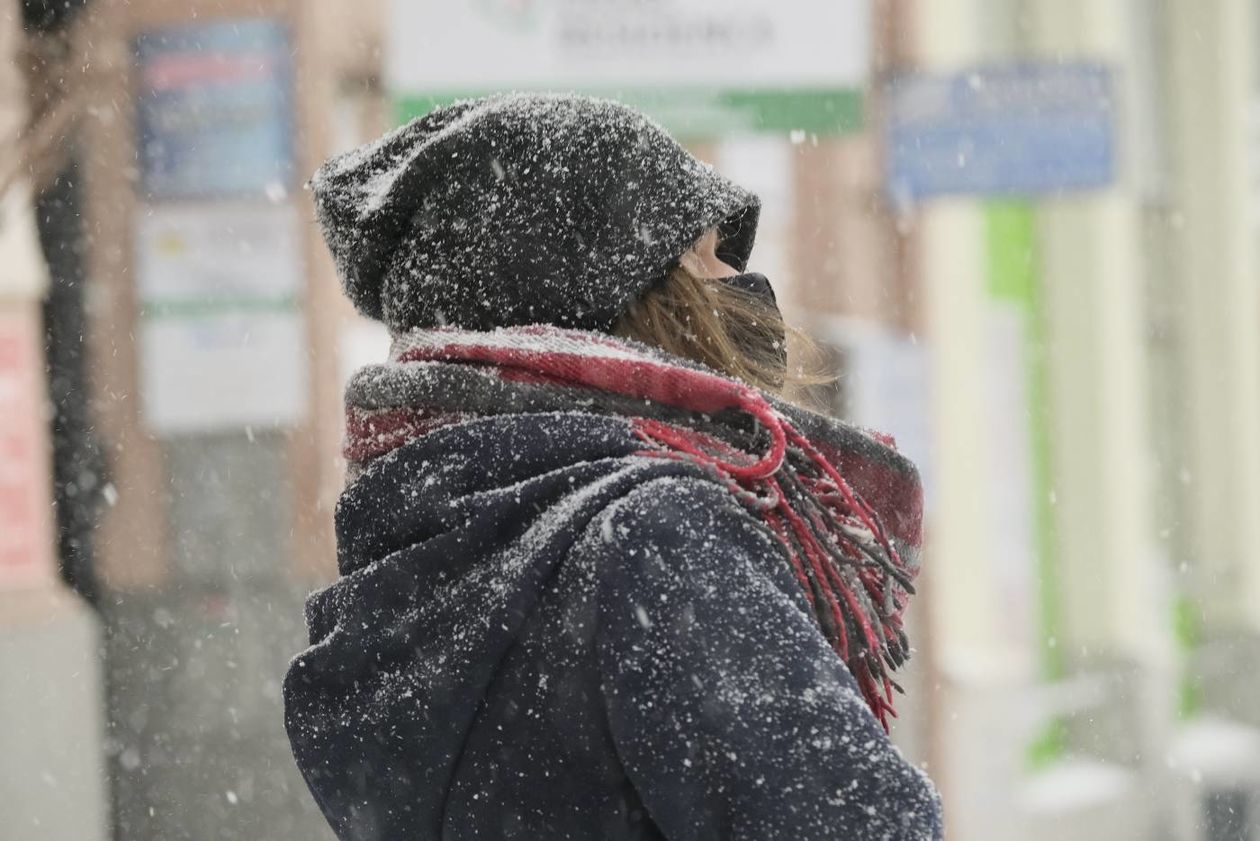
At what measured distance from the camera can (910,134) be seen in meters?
4.89

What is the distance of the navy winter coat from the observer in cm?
116

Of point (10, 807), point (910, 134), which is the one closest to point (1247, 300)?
point (910, 134)

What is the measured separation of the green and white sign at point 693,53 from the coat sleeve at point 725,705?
324 centimetres

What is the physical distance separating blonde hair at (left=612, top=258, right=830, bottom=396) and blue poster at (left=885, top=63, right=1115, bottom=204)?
349 cm

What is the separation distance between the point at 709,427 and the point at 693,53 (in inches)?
125

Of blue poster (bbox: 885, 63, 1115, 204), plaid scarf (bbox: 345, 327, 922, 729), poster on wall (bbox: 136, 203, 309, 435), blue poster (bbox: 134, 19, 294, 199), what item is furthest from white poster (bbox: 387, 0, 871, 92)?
plaid scarf (bbox: 345, 327, 922, 729)

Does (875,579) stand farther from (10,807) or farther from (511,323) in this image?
(10,807)

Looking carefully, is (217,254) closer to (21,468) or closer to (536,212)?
(21,468)

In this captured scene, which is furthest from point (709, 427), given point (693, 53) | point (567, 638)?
point (693, 53)

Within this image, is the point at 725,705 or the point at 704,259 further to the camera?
the point at 704,259

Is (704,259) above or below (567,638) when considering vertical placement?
above

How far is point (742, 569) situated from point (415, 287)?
43 centimetres

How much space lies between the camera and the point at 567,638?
122 centimetres

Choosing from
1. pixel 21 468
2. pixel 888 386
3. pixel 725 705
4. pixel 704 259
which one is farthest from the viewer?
pixel 888 386
